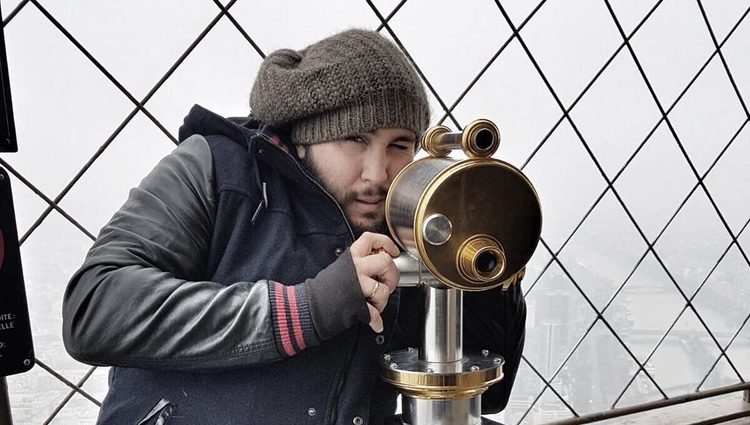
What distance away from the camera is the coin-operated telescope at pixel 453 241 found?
445 mm

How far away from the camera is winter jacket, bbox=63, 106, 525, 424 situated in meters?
0.56

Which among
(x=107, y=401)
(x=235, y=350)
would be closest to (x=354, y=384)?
(x=235, y=350)

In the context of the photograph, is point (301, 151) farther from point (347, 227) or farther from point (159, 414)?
point (159, 414)

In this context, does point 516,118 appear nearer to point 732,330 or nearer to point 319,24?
point 319,24

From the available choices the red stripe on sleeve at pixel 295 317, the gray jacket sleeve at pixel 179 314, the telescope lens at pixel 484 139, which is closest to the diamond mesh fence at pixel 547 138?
the gray jacket sleeve at pixel 179 314

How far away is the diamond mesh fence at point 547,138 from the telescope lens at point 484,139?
48 cm

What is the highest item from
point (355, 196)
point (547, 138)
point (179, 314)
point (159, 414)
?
point (547, 138)

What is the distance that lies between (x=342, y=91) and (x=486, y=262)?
27 cm

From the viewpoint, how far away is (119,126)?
32.4 inches

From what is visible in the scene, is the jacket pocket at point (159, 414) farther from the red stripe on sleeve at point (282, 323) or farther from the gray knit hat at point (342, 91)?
the gray knit hat at point (342, 91)

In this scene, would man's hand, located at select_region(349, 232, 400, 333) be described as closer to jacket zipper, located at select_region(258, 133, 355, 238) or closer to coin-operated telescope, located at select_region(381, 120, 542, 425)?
coin-operated telescope, located at select_region(381, 120, 542, 425)

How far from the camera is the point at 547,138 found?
1.06 metres

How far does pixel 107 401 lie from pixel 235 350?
181mm

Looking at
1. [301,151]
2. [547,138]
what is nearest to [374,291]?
[301,151]
